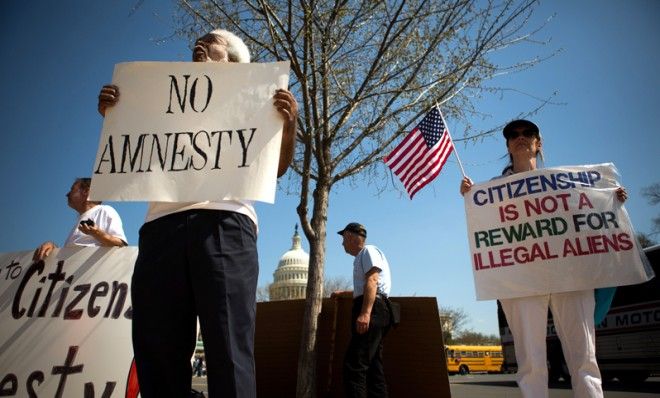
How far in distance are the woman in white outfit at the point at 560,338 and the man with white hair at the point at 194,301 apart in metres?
2.08

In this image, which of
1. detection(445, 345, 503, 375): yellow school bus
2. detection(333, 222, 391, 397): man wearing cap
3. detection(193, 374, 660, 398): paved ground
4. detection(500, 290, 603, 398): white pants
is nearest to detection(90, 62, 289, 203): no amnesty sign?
detection(500, 290, 603, 398): white pants

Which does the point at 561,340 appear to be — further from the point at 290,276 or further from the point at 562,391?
the point at 290,276

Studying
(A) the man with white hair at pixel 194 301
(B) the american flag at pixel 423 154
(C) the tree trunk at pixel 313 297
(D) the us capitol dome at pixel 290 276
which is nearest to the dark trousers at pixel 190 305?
(A) the man with white hair at pixel 194 301

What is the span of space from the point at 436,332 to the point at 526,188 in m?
1.92

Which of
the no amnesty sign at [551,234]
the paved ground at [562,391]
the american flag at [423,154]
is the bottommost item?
the paved ground at [562,391]

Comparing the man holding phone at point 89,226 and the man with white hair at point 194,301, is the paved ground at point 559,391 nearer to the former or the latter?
the man holding phone at point 89,226

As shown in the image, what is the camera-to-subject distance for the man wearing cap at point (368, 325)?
159 inches

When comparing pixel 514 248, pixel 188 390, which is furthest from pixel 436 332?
pixel 188 390

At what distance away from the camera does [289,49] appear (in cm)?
611

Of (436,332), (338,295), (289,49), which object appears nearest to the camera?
(436,332)

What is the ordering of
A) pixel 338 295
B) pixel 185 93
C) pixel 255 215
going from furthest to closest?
pixel 338 295
pixel 185 93
pixel 255 215

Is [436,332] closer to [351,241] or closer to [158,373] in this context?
[351,241]

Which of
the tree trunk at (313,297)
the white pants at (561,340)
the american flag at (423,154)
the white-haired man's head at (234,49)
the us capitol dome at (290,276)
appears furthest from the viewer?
the us capitol dome at (290,276)

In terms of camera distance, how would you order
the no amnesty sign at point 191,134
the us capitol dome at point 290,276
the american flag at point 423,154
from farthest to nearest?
1. the us capitol dome at point 290,276
2. the american flag at point 423,154
3. the no amnesty sign at point 191,134
